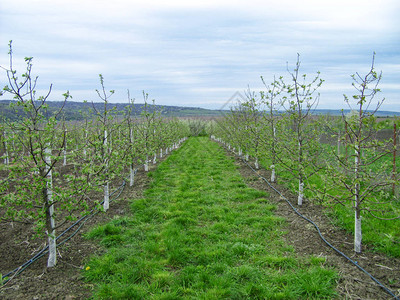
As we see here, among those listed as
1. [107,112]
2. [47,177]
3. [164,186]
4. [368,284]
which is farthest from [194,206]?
[368,284]

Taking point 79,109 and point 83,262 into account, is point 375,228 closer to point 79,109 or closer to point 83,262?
point 83,262

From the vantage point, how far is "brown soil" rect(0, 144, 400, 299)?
3.81m

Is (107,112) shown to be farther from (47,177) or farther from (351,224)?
(351,224)

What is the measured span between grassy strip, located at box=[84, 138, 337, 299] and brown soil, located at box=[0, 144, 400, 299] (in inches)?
8.5

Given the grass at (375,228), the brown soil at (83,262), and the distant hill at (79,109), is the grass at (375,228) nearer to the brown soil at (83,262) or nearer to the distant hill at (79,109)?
the brown soil at (83,262)

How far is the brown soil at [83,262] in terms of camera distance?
381 cm

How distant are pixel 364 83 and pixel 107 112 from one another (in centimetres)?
580

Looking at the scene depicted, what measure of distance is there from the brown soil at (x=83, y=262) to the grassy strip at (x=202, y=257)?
216mm

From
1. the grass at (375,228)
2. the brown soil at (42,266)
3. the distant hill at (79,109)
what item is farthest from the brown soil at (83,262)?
the distant hill at (79,109)

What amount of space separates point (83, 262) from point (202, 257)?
200 centimetres

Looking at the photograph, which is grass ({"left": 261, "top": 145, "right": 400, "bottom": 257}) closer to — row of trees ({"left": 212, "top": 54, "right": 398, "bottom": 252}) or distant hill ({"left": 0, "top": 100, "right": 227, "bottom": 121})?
row of trees ({"left": 212, "top": 54, "right": 398, "bottom": 252})

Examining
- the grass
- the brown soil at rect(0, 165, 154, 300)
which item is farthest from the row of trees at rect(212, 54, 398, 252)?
the brown soil at rect(0, 165, 154, 300)

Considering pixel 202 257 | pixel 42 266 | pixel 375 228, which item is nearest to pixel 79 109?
pixel 42 266

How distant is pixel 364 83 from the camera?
469 centimetres
